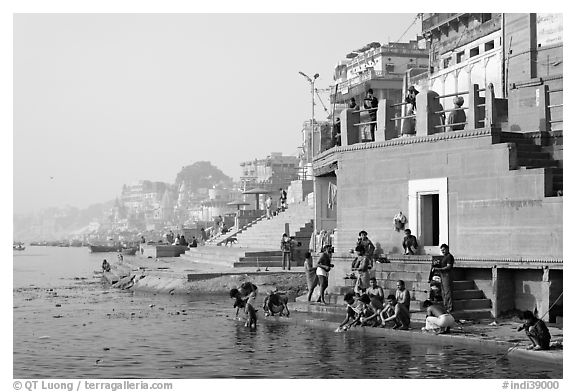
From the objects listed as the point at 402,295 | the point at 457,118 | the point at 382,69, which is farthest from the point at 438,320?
the point at 382,69

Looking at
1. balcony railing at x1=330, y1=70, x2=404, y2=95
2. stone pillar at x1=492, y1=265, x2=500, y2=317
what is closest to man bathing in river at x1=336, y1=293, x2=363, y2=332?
stone pillar at x1=492, y1=265, x2=500, y2=317

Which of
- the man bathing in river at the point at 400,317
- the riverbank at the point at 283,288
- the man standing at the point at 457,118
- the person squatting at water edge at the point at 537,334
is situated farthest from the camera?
the man standing at the point at 457,118

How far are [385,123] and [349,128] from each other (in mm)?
1402

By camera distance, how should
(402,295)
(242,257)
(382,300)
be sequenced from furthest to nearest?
1. (242,257)
2. (382,300)
3. (402,295)

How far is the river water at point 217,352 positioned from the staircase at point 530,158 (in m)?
5.47

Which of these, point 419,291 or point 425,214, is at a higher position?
point 425,214

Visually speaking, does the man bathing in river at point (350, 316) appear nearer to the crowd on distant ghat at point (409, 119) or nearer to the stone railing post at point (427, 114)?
the stone railing post at point (427, 114)

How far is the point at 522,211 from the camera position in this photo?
62.0 ft

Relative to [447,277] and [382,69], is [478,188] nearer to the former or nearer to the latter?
[447,277]

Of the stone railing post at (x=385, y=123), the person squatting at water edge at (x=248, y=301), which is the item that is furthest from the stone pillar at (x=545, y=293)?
the person squatting at water edge at (x=248, y=301)

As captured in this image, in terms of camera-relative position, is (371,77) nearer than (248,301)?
No

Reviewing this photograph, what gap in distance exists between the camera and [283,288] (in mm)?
28906

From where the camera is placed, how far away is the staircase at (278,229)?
1534 inches
